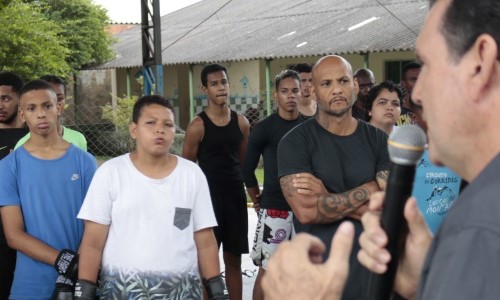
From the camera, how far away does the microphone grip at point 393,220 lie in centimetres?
171

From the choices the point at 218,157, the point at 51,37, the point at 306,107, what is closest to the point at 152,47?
the point at 306,107

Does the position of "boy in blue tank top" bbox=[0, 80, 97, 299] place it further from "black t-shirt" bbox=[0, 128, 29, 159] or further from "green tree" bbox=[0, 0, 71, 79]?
"green tree" bbox=[0, 0, 71, 79]

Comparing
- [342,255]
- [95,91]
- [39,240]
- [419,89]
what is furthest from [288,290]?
[95,91]

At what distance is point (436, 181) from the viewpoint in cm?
469

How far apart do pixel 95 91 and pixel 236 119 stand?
907 inches

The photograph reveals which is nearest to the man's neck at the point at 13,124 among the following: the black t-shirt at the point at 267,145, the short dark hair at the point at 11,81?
the short dark hair at the point at 11,81

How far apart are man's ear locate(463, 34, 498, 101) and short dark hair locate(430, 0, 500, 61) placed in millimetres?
10

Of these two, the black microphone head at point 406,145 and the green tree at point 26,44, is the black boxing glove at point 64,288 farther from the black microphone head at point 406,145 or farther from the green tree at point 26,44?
the green tree at point 26,44

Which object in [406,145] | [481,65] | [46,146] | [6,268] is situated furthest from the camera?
[6,268]

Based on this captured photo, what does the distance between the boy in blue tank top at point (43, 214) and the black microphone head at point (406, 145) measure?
2.75 metres

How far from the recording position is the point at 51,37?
72.6 feet

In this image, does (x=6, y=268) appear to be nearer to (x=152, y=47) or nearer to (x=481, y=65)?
(x=481, y=65)

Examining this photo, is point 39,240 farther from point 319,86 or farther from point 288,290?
point 288,290

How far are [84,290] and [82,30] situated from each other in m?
24.5
